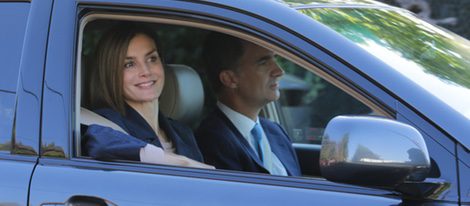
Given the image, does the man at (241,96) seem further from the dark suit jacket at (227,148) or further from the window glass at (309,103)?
the window glass at (309,103)

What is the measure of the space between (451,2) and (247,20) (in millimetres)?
3660

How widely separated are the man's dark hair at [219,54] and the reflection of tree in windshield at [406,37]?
660 millimetres

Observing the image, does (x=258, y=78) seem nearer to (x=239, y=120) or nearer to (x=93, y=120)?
(x=239, y=120)

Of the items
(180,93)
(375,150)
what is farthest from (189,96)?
(375,150)

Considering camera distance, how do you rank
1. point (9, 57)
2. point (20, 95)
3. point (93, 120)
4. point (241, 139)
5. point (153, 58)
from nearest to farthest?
point (20, 95) → point (9, 57) → point (93, 120) → point (153, 58) → point (241, 139)

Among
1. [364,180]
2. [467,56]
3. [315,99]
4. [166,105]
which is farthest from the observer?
[315,99]

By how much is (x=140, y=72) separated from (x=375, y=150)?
1225 mm

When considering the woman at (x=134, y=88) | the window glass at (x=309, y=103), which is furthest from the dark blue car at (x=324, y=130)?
the window glass at (x=309, y=103)

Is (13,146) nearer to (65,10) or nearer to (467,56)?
(65,10)

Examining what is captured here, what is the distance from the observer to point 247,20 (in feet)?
8.29

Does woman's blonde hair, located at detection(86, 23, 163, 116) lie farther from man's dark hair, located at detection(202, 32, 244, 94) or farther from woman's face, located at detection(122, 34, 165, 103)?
man's dark hair, located at detection(202, 32, 244, 94)

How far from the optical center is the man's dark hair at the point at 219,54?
3.56m

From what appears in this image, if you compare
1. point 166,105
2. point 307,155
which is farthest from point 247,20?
point 307,155

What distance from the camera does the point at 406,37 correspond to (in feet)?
9.62
